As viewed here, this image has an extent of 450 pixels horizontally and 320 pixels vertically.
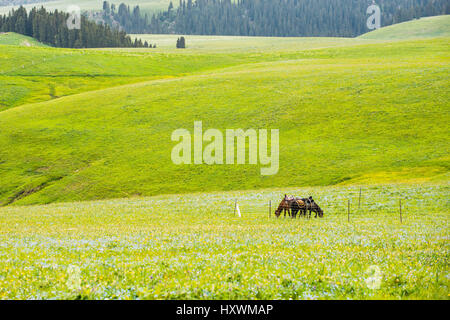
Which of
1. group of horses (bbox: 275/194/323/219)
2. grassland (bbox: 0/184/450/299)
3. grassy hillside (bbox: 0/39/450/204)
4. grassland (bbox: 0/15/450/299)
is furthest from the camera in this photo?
grassy hillside (bbox: 0/39/450/204)

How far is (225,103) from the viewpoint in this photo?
9581 centimetres

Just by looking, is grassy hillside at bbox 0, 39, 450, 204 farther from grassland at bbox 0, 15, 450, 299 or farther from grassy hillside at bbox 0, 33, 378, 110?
grassy hillside at bbox 0, 33, 378, 110

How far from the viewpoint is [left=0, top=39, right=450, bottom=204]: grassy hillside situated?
65812 mm

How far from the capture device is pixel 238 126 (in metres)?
84.6

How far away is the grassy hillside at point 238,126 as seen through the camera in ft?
216

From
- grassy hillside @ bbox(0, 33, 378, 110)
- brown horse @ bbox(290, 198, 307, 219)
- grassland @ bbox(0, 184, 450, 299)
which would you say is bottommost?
brown horse @ bbox(290, 198, 307, 219)

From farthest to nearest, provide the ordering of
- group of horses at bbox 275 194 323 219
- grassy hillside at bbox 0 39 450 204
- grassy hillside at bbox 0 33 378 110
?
grassy hillside at bbox 0 33 378 110, grassy hillside at bbox 0 39 450 204, group of horses at bbox 275 194 323 219

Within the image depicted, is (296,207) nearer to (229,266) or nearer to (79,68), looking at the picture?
(229,266)

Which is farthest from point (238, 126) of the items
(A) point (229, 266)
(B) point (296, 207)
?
(A) point (229, 266)

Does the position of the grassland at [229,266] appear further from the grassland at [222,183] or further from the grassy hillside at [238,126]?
the grassy hillside at [238,126]

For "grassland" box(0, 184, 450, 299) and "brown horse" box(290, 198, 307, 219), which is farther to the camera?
"brown horse" box(290, 198, 307, 219)

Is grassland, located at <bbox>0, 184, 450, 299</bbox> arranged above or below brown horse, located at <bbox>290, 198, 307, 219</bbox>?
above

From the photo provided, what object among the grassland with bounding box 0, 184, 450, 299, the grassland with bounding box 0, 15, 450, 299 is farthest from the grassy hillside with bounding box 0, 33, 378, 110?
the grassland with bounding box 0, 184, 450, 299
